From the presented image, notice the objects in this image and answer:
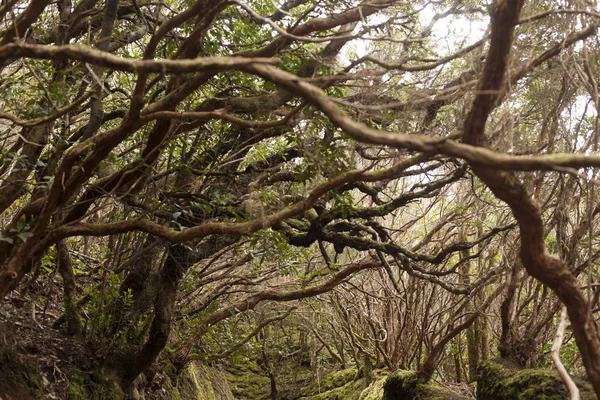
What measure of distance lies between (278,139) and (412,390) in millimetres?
3692

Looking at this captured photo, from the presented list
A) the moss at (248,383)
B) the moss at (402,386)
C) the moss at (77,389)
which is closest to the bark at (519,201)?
the moss at (402,386)

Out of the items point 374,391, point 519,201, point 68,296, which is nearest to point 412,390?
point 374,391

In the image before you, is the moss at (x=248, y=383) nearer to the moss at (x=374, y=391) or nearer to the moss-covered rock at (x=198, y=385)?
the moss-covered rock at (x=198, y=385)

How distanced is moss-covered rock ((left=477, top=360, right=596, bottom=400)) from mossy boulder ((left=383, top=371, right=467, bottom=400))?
0.97m

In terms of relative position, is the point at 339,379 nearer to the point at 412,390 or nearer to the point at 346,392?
the point at 346,392

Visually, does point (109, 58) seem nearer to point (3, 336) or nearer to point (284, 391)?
point (3, 336)

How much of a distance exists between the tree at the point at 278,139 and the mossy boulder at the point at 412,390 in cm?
25

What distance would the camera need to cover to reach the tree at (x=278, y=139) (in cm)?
298

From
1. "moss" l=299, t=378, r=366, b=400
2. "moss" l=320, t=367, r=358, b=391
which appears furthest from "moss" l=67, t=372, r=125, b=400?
"moss" l=320, t=367, r=358, b=391

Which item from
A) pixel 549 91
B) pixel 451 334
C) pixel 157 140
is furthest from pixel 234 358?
pixel 549 91

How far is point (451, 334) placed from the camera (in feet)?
22.7

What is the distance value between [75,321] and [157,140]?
262 cm

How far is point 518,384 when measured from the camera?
5285 mm

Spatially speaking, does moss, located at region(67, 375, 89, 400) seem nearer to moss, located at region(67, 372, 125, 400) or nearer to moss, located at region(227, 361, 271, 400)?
moss, located at region(67, 372, 125, 400)
